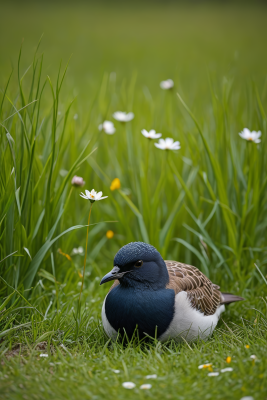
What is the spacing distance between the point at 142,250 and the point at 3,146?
1.28 metres

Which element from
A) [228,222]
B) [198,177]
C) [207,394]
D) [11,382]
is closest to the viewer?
[207,394]

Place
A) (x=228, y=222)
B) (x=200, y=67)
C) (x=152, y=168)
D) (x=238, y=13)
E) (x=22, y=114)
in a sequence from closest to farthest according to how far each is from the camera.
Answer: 1. (x=22, y=114)
2. (x=228, y=222)
3. (x=152, y=168)
4. (x=200, y=67)
5. (x=238, y=13)

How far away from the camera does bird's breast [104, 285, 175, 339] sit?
2.46m

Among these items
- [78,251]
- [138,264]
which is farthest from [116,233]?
[138,264]

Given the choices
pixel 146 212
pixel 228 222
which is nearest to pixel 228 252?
pixel 228 222

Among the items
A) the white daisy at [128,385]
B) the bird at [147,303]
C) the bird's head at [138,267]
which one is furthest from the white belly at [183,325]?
the white daisy at [128,385]

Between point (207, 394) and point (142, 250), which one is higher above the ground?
point (142, 250)

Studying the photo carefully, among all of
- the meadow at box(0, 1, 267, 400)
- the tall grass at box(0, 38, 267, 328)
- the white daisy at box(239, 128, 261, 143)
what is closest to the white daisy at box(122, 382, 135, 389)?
the meadow at box(0, 1, 267, 400)

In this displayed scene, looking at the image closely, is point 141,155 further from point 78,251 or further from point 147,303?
point 147,303

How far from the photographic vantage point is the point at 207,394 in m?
1.89

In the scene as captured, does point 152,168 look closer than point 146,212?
Answer: No

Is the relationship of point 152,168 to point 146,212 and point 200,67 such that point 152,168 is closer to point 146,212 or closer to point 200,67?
point 146,212

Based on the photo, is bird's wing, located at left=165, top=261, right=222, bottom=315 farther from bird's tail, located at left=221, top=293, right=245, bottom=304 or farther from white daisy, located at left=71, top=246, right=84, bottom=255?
white daisy, located at left=71, top=246, right=84, bottom=255

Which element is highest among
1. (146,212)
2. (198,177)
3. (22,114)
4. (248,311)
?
(22,114)
